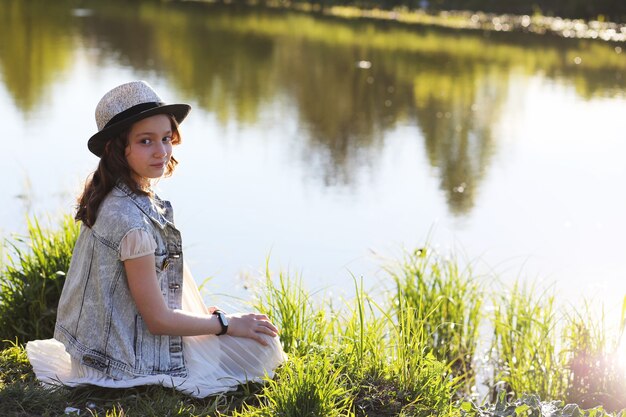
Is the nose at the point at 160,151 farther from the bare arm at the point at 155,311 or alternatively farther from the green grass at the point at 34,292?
the green grass at the point at 34,292

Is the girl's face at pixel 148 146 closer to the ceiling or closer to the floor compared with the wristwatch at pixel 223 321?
closer to the ceiling

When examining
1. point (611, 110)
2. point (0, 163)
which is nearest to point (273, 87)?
point (611, 110)

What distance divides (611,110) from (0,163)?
891 centimetres

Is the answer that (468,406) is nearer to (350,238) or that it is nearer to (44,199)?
(350,238)

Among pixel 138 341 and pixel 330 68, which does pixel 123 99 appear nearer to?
pixel 138 341

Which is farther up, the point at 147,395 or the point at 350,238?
the point at 147,395

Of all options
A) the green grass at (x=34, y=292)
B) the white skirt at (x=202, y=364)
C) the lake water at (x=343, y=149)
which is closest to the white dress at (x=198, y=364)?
the white skirt at (x=202, y=364)

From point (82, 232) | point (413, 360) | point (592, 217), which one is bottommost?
point (592, 217)

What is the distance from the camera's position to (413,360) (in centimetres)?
366

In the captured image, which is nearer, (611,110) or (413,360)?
(413,360)

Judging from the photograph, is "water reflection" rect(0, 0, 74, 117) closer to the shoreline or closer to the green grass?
the green grass

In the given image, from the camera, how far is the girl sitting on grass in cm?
323

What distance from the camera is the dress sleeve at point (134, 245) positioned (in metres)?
3.19

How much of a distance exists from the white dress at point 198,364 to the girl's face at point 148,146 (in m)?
0.48
